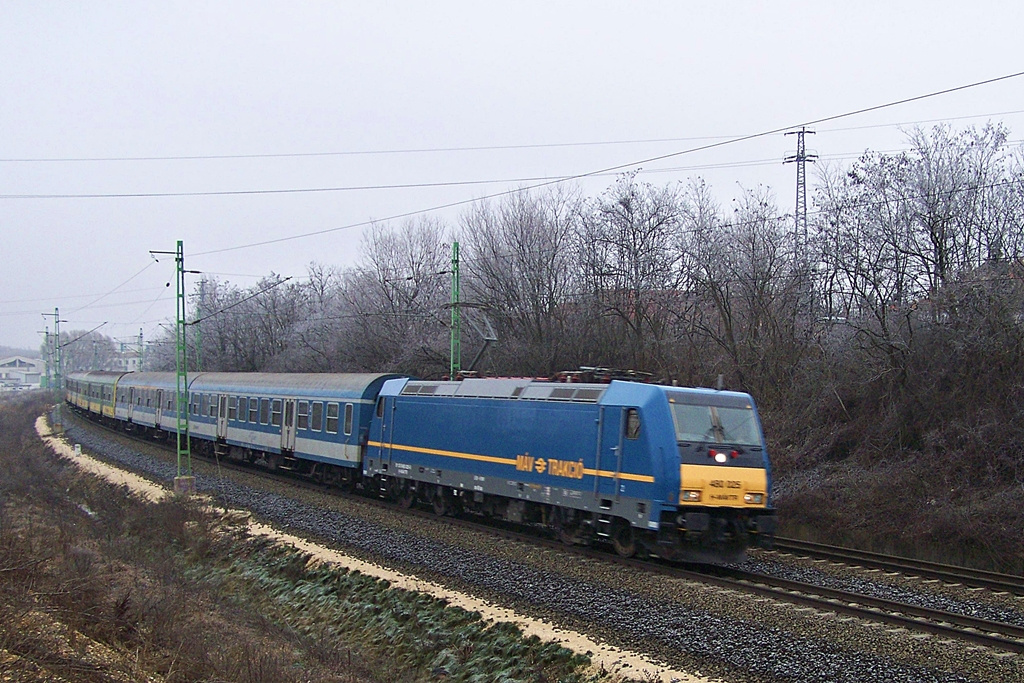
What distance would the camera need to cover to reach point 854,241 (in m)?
22.3

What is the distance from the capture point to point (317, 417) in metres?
23.8

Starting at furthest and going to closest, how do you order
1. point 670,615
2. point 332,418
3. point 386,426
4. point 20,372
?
point 20,372 → point 332,418 → point 386,426 → point 670,615

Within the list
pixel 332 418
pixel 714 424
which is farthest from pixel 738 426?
pixel 332 418

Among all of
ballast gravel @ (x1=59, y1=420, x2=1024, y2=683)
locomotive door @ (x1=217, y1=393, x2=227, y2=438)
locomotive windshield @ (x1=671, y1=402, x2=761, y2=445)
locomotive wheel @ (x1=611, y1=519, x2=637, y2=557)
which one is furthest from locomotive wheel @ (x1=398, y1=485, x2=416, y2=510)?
locomotive door @ (x1=217, y1=393, x2=227, y2=438)

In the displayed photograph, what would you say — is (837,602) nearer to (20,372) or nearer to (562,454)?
(562,454)

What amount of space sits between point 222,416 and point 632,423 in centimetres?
2078

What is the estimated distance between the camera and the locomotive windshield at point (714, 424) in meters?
13.0

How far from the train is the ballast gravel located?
86 cm

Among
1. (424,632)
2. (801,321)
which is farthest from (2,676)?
(801,321)

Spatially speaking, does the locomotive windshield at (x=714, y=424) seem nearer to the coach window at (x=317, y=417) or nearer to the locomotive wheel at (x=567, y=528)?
the locomotive wheel at (x=567, y=528)

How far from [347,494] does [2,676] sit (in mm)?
15258

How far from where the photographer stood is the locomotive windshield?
1302cm

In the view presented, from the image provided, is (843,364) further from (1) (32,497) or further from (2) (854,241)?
(1) (32,497)

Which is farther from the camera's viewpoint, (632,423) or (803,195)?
(803,195)
